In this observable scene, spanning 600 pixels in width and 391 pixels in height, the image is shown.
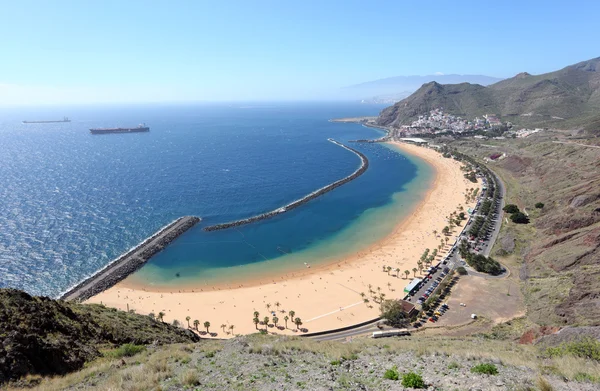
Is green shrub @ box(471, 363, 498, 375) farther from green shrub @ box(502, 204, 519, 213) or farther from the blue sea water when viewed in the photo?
green shrub @ box(502, 204, 519, 213)

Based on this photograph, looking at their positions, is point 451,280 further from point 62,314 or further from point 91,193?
point 91,193

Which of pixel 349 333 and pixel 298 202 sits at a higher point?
pixel 298 202

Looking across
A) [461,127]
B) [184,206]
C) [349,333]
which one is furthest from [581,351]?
[461,127]

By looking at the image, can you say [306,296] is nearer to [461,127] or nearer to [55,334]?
[55,334]

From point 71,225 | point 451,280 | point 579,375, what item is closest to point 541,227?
point 451,280

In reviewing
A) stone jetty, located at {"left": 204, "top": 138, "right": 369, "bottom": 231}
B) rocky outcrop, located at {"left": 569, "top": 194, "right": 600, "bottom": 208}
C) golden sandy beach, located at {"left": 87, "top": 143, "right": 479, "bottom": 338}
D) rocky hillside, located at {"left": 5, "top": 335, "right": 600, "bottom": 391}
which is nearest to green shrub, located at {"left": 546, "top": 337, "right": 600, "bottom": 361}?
rocky hillside, located at {"left": 5, "top": 335, "right": 600, "bottom": 391}

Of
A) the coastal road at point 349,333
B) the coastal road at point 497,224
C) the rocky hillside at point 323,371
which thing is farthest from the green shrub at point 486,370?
the coastal road at point 497,224
